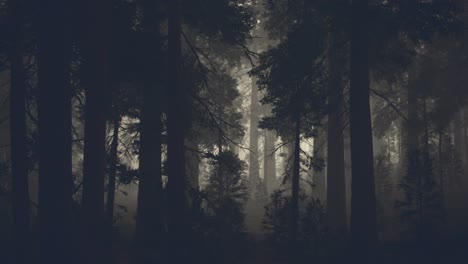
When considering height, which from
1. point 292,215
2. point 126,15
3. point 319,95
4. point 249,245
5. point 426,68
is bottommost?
point 249,245

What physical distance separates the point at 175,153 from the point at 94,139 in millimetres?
3358

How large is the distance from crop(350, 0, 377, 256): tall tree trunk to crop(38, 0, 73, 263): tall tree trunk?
25.4 ft

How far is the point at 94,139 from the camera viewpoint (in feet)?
30.2

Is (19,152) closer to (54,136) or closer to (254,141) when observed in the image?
(54,136)

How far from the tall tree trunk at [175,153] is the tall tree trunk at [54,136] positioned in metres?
3.52

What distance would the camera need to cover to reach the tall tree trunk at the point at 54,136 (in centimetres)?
891

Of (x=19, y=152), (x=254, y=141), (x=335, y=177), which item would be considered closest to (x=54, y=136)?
(x=19, y=152)

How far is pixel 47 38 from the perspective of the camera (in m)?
9.07

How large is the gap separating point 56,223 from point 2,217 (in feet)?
39.2

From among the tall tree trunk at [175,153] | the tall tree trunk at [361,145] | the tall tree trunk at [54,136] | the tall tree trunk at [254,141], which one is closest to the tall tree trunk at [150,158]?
the tall tree trunk at [175,153]

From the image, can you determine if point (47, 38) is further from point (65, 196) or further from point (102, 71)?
point (65, 196)

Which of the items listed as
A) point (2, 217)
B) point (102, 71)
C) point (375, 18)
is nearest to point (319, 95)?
point (375, 18)

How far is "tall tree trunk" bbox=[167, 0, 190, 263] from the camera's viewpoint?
12117 millimetres

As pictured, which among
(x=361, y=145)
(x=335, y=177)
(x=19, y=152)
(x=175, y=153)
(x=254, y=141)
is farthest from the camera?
(x=254, y=141)
